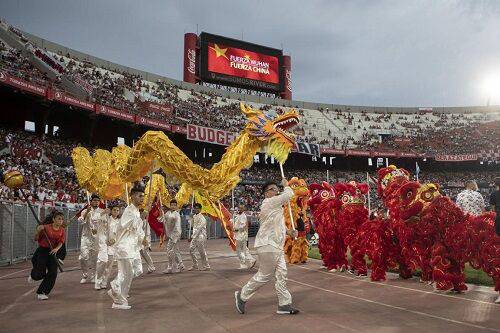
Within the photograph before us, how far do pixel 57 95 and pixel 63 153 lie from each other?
340 cm

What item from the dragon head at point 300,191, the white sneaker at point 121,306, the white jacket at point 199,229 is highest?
the dragon head at point 300,191

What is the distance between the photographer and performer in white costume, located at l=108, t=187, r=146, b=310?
21.1 ft

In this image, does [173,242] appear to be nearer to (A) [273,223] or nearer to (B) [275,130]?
(B) [275,130]

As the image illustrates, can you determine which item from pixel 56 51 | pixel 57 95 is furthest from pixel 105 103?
pixel 56 51

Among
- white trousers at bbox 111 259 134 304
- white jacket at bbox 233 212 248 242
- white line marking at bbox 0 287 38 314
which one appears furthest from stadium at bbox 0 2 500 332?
white jacket at bbox 233 212 248 242

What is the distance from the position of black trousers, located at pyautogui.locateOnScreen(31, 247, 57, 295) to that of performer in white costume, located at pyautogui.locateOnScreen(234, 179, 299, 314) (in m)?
3.58

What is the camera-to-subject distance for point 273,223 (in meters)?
6.04

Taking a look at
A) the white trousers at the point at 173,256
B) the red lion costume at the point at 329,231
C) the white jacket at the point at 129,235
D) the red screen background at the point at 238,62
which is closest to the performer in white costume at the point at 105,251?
the white jacket at the point at 129,235

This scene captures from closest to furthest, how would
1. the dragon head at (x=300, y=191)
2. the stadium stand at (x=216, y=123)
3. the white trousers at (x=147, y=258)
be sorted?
the white trousers at (x=147, y=258)
the dragon head at (x=300, y=191)
the stadium stand at (x=216, y=123)

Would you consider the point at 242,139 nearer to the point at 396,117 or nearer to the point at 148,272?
the point at 148,272

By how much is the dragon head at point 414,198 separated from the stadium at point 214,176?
0.32 feet

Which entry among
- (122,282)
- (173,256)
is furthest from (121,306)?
(173,256)

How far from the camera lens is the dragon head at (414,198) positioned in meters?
8.02

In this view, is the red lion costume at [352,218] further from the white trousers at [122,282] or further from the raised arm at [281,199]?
the white trousers at [122,282]
